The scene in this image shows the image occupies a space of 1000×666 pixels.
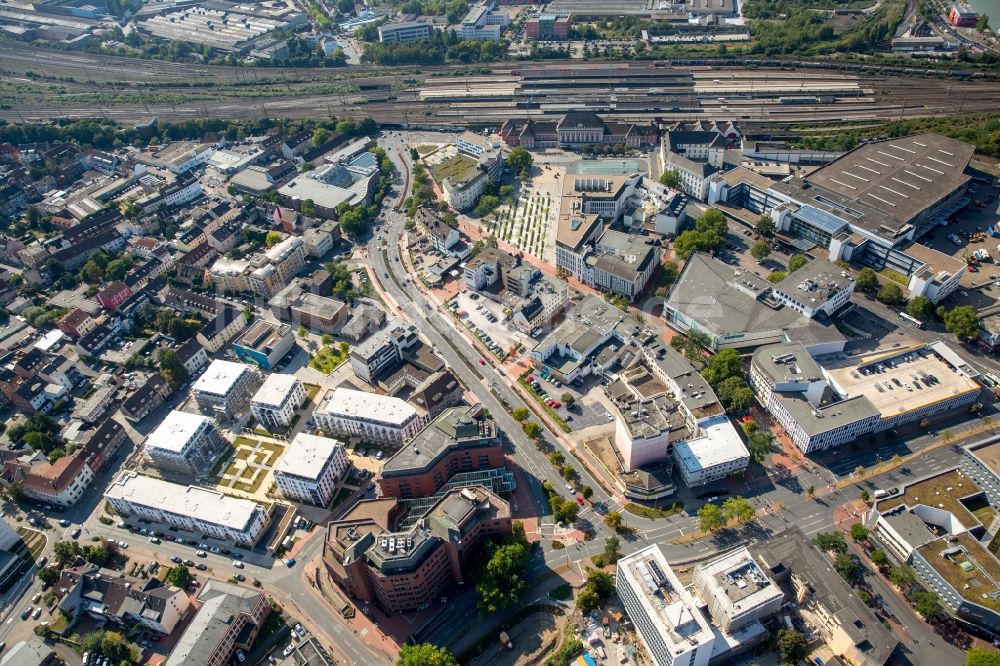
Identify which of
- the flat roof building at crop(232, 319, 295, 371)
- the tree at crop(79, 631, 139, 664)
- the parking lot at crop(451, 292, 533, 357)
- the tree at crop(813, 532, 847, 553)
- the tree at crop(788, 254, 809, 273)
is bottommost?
the tree at crop(79, 631, 139, 664)

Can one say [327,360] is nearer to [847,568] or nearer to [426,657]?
[426,657]

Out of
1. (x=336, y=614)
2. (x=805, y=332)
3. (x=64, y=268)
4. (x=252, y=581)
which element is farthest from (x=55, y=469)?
(x=805, y=332)

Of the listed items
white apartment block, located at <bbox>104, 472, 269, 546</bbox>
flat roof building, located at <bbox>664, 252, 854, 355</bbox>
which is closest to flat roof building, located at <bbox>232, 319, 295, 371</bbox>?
white apartment block, located at <bbox>104, 472, 269, 546</bbox>

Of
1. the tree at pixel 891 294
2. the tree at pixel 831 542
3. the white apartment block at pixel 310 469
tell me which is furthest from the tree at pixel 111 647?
the tree at pixel 891 294

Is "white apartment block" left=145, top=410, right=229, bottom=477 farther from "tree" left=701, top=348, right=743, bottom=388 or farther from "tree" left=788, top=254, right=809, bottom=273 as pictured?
"tree" left=788, top=254, right=809, bottom=273

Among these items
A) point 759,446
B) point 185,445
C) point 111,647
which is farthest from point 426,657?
point 759,446
